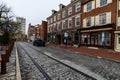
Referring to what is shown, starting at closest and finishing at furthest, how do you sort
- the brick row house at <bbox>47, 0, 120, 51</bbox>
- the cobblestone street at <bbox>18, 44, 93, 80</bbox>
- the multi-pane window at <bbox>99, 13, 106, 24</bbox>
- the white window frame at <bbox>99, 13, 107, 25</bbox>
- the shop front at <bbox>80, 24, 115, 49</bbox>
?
the cobblestone street at <bbox>18, 44, 93, 80</bbox> → the brick row house at <bbox>47, 0, 120, 51</bbox> → the shop front at <bbox>80, 24, 115, 49</bbox> → the white window frame at <bbox>99, 13, 107, 25</bbox> → the multi-pane window at <bbox>99, 13, 106, 24</bbox>

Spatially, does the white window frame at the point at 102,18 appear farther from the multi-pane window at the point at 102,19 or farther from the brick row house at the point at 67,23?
the brick row house at the point at 67,23

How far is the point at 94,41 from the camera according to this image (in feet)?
89.1

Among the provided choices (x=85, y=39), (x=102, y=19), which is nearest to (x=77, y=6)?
(x=85, y=39)

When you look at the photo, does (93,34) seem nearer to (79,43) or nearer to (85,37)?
(85,37)

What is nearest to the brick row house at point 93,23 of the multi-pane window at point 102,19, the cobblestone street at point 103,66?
the multi-pane window at point 102,19

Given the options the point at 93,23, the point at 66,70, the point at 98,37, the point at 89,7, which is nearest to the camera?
the point at 66,70

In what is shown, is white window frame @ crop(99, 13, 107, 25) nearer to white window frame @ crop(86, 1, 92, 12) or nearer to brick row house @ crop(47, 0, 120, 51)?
brick row house @ crop(47, 0, 120, 51)

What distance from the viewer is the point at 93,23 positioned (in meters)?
27.6

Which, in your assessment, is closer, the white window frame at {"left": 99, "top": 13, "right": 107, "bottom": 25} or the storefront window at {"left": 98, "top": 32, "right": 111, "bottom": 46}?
the storefront window at {"left": 98, "top": 32, "right": 111, "bottom": 46}

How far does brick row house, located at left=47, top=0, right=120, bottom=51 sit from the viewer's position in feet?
73.3

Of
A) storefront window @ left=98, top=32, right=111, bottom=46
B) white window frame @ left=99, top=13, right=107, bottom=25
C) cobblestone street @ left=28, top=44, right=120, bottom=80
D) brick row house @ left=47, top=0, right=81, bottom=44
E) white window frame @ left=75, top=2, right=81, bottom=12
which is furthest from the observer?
brick row house @ left=47, top=0, right=81, bottom=44

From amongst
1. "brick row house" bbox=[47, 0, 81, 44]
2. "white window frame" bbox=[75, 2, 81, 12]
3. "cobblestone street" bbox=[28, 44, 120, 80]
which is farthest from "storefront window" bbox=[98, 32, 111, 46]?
"white window frame" bbox=[75, 2, 81, 12]

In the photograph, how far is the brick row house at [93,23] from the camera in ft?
73.3

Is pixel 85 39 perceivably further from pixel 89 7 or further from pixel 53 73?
pixel 53 73
